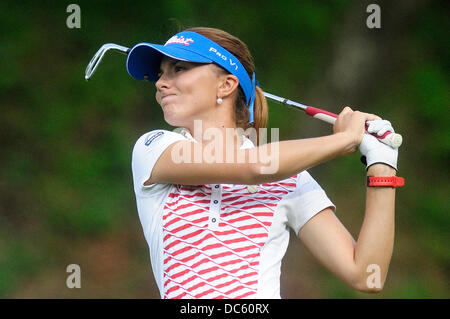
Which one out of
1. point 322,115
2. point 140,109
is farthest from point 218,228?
point 140,109

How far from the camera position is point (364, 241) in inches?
70.2

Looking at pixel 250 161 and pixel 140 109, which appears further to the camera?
pixel 140 109

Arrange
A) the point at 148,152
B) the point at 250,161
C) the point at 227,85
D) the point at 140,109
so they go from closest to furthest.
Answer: the point at 250,161
the point at 148,152
the point at 227,85
the point at 140,109

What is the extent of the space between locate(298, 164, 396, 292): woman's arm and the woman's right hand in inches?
3.0

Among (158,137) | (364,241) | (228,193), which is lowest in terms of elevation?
(364,241)

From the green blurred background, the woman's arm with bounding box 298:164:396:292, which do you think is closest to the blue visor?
the woman's arm with bounding box 298:164:396:292

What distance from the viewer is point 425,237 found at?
4715 millimetres

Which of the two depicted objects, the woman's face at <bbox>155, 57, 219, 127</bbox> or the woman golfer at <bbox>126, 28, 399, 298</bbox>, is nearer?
the woman golfer at <bbox>126, 28, 399, 298</bbox>

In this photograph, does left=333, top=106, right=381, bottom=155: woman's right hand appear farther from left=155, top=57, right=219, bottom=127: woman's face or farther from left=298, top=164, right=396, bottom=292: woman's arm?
left=155, top=57, right=219, bottom=127: woman's face

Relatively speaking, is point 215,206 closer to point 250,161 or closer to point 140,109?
point 250,161

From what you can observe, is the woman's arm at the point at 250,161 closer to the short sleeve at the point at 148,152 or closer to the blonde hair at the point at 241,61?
the short sleeve at the point at 148,152

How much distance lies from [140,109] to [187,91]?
2956 mm

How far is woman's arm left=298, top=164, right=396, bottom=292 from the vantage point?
178 cm

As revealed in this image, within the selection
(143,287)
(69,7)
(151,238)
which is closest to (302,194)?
(151,238)
